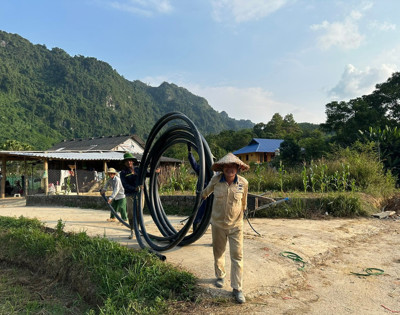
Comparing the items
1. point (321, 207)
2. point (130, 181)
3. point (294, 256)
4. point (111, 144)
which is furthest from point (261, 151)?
point (294, 256)

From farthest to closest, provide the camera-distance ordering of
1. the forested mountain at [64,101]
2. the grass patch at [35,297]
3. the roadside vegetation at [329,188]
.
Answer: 1. the forested mountain at [64,101]
2. the roadside vegetation at [329,188]
3. the grass patch at [35,297]

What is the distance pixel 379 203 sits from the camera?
10.3 metres

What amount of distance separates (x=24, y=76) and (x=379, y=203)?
4013 inches

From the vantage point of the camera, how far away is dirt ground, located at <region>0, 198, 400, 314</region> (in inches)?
138

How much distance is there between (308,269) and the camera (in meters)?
4.66

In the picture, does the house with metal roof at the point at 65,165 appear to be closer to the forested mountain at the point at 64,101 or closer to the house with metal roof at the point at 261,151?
the house with metal roof at the point at 261,151

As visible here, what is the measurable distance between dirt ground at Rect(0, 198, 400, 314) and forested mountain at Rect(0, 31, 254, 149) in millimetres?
52215

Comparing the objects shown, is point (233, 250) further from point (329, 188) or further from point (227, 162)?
point (329, 188)

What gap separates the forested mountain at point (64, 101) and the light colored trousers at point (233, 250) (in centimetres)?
5353

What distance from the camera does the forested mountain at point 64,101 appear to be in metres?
64.3

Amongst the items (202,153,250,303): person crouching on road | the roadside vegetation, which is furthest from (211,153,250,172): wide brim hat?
the roadside vegetation

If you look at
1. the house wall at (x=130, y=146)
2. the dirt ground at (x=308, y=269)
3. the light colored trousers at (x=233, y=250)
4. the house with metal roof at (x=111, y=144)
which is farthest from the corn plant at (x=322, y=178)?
the house wall at (x=130, y=146)

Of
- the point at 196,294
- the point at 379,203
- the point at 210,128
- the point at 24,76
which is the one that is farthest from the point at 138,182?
the point at 210,128

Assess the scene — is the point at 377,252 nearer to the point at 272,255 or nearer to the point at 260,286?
the point at 272,255
